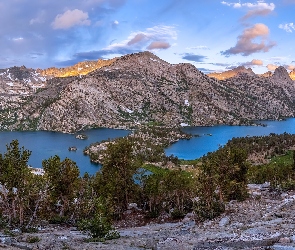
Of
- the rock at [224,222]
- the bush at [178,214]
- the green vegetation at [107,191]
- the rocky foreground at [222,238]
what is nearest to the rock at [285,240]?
the rocky foreground at [222,238]

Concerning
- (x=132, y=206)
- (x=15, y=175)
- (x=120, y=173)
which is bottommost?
(x=132, y=206)

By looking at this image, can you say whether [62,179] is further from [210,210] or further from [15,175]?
[210,210]

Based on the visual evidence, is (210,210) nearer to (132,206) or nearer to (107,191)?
(107,191)

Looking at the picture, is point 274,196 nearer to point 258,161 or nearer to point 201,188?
point 201,188

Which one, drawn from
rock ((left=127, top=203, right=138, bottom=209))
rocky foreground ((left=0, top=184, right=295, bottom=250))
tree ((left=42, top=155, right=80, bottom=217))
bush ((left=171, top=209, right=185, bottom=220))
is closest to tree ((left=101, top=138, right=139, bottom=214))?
rock ((left=127, top=203, right=138, bottom=209))

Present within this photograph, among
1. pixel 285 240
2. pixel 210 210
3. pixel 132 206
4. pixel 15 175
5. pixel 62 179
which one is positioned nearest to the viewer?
pixel 285 240

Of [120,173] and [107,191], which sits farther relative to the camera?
[120,173]

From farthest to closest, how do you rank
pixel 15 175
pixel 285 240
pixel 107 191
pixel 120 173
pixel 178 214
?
pixel 120 173 < pixel 107 191 < pixel 178 214 < pixel 15 175 < pixel 285 240

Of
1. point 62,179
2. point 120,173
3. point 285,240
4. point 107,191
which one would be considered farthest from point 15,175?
point 285,240

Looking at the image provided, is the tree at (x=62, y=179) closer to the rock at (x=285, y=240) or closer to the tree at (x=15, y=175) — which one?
the tree at (x=15, y=175)

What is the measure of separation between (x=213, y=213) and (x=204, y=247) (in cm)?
1554

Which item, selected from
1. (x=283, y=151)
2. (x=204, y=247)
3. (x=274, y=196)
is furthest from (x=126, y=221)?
(x=283, y=151)

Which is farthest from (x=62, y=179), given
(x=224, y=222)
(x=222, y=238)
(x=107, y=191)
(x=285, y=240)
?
(x=285, y=240)

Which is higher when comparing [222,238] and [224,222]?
[222,238]
